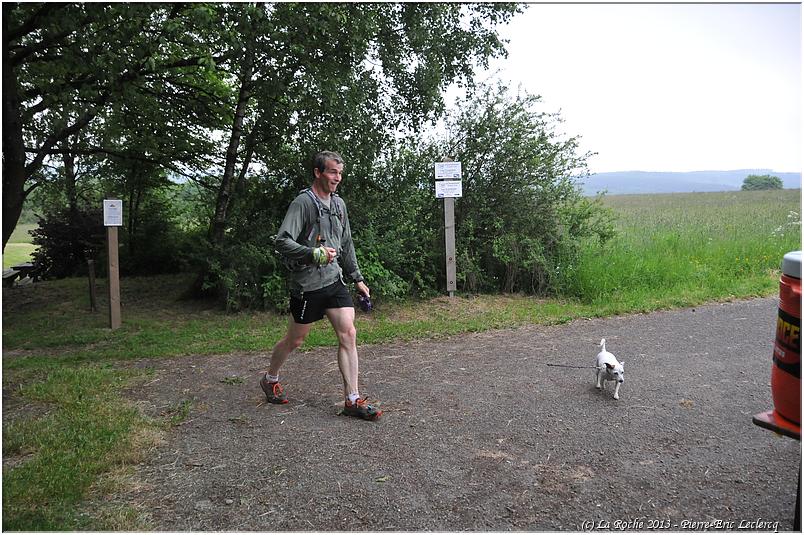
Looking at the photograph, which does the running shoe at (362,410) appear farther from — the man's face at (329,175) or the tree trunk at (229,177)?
the tree trunk at (229,177)

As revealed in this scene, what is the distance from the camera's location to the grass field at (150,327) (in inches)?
146

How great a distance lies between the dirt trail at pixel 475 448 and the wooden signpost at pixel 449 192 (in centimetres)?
371

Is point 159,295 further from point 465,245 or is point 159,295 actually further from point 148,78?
point 465,245

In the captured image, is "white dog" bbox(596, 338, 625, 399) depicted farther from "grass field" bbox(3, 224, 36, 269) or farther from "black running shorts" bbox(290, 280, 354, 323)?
"grass field" bbox(3, 224, 36, 269)

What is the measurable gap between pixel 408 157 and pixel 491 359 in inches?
192

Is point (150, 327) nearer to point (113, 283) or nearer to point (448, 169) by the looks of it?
point (113, 283)

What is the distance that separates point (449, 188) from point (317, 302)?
599 cm

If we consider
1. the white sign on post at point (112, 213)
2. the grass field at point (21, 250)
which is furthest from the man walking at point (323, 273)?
the grass field at point (21, 250)

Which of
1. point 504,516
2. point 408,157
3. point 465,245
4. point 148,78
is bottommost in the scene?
point 504,516

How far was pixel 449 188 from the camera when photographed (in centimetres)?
1028

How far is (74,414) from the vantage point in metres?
4.86

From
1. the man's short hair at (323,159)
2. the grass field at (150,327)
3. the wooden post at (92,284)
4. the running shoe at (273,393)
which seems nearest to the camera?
the grass field at (150,327)

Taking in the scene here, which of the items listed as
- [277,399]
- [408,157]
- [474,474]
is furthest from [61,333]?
[474,474]

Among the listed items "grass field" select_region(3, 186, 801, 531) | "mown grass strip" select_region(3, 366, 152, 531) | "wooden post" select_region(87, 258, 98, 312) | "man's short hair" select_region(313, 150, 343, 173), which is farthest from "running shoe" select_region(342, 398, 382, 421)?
"wooden post" select_region(87, 258, 98, 312)
